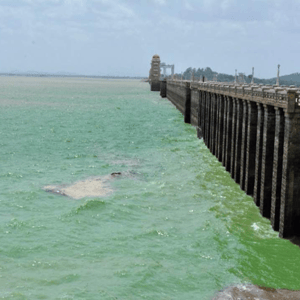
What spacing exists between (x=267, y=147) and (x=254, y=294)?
9.96 metres

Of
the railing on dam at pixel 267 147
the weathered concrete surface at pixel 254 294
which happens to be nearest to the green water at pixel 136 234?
the weathered concrete surface at pixel 254 294

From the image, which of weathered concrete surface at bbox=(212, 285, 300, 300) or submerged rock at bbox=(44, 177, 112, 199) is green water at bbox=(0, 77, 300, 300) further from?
submerged rock at bbox=(44, 177, 112, 199)

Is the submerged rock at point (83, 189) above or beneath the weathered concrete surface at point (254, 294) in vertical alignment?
above

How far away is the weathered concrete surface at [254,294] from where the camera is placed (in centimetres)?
1766

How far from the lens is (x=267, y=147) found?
1006 inches

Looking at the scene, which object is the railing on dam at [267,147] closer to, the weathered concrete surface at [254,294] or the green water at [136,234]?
the green water at [136,234]

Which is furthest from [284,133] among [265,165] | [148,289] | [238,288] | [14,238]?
[14,238]

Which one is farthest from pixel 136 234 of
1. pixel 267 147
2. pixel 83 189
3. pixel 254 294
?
pixel 83 189

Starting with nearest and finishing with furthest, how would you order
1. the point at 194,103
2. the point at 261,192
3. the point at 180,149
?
the point at 261,192 → the point at 180,149 → the point at 194,103

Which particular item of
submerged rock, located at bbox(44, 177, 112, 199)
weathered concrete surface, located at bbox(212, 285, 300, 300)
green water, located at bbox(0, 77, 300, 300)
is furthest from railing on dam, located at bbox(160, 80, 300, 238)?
submerged rock, located at bbox(44, 177, 112, 199)

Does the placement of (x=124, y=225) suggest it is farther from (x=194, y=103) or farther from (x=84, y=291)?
(x=194, y=103)

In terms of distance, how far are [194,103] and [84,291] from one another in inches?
1986

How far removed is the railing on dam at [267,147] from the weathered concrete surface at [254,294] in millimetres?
4831

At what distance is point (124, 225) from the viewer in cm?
2655
